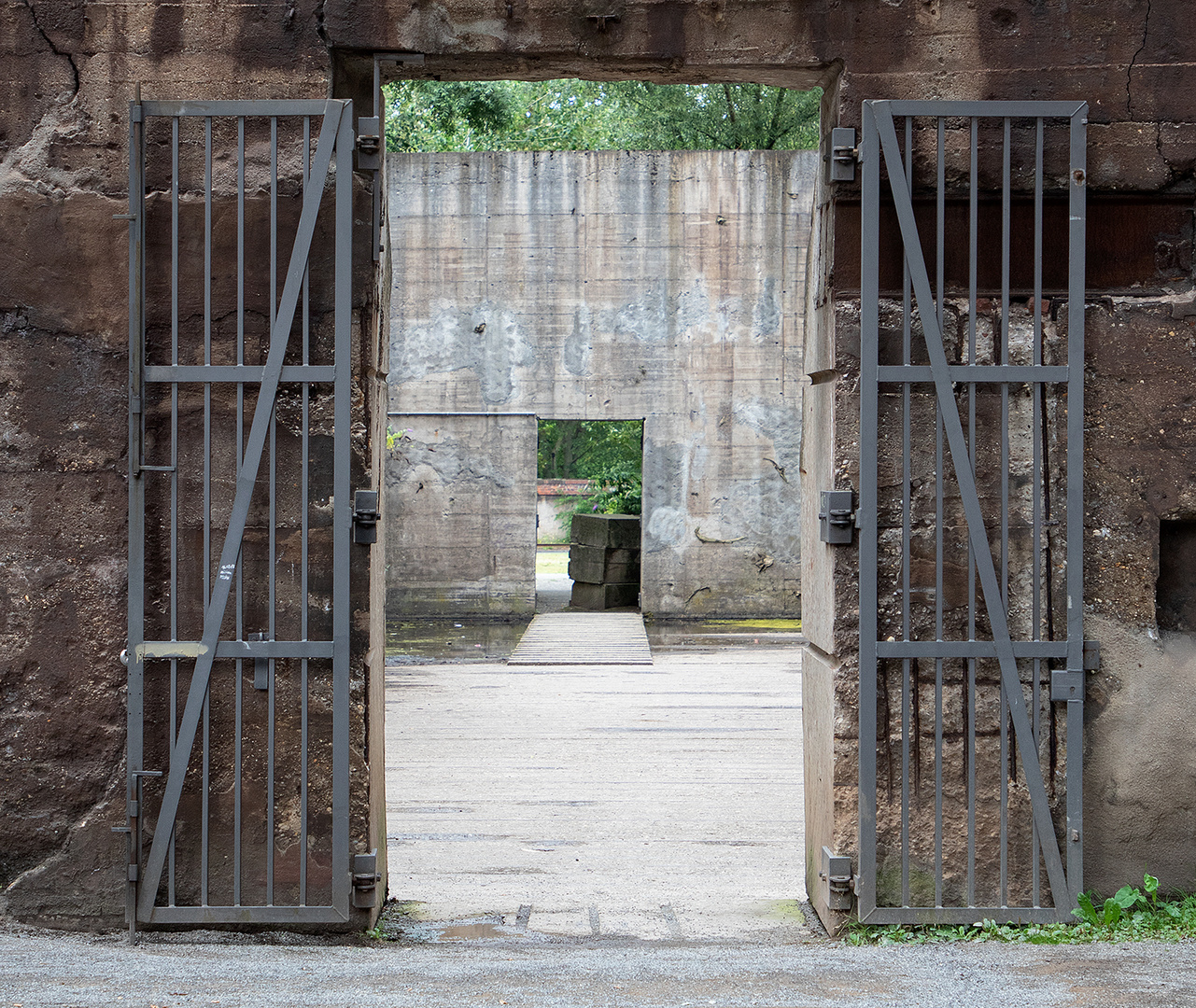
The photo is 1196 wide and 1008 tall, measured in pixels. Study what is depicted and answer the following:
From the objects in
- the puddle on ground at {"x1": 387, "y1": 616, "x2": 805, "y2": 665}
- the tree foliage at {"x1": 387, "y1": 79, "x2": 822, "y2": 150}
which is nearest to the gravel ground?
the puddle on ground at {"x1": 387, "y1": 616, "x2": 805, "y2": 665}

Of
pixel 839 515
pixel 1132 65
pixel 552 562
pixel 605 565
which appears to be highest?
pixel 1132 65

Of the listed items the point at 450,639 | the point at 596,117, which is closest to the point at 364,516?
the point at 450,639

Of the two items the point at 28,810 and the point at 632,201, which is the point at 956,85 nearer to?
the point at 28,810

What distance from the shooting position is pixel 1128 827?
3617mm

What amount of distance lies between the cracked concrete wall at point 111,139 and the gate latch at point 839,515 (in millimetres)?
576

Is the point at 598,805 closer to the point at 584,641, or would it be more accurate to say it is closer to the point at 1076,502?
the point at 1076,502

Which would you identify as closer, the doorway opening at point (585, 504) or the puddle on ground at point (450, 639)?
the puddle on ground at point (450, 639)

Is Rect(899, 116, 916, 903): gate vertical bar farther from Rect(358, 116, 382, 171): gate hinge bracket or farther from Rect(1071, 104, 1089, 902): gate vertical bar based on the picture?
Rect(358, 116, 382, 171): gate hinge bracket

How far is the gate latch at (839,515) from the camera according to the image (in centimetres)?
358

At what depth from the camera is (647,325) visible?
13.2 meters

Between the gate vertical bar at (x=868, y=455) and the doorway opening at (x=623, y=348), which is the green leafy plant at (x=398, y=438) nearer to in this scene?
the doorway opening at (x=623, y=348)

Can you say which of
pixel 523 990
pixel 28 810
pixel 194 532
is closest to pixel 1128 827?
pixel 523 990

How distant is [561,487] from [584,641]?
19390 millimetres

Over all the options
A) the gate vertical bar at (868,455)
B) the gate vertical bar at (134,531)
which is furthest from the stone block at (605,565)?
the gate vertical bar at (134,531)
